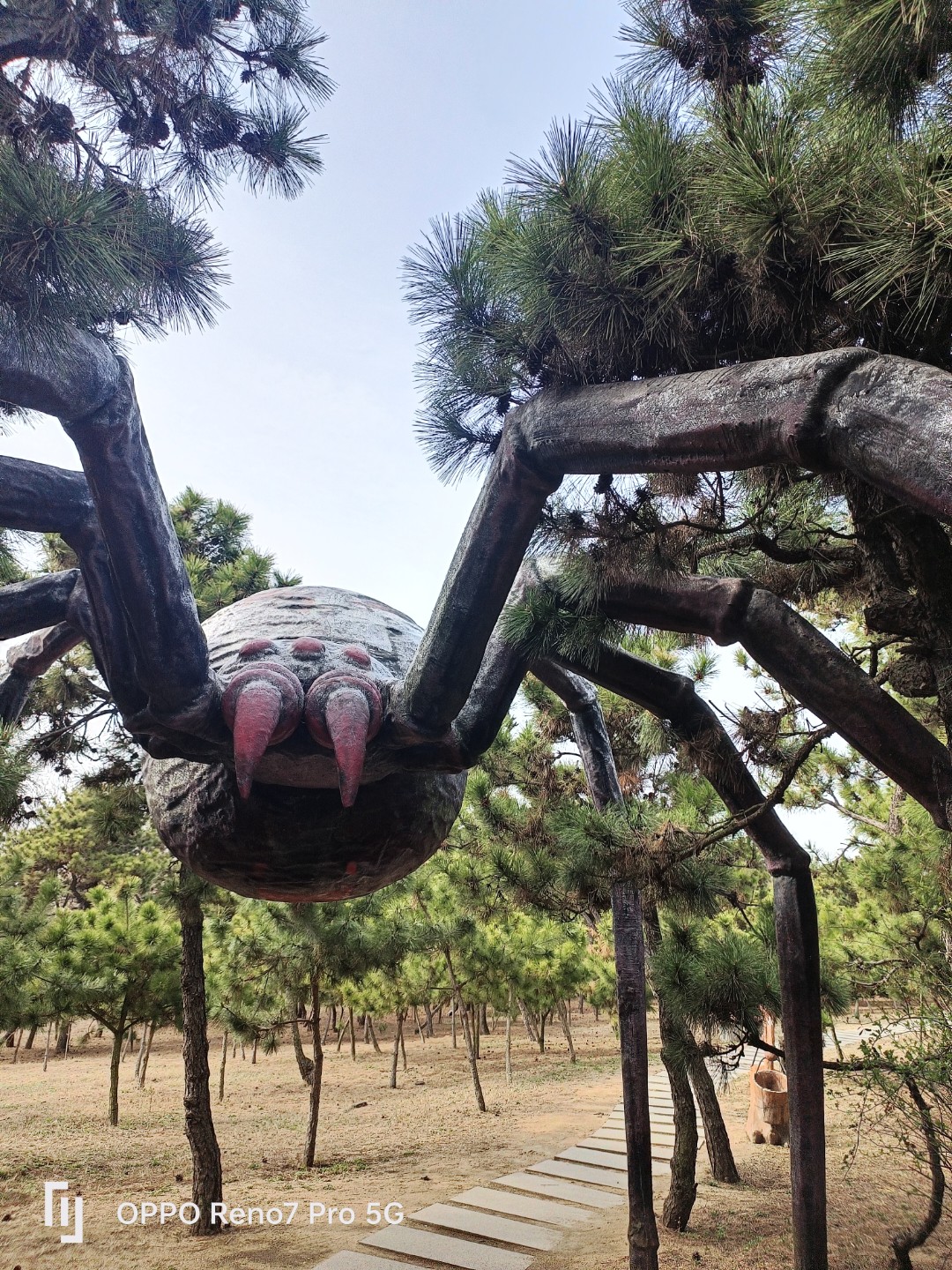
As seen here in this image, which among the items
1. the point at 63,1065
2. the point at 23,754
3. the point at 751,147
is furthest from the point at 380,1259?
the point at 63,1065

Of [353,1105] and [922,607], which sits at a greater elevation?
[922,607]

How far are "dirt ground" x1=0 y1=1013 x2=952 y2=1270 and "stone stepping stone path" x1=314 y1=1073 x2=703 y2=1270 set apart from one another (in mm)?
336

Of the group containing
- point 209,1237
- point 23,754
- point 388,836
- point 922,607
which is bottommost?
point 209,1237

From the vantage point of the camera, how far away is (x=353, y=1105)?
619 inches

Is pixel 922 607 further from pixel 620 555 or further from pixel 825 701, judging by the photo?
pixel 620 555

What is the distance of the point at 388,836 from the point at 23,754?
1.58 metres

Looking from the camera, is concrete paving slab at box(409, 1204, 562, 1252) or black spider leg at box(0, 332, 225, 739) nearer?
black spider leg at box(0, 332, 225, 739)

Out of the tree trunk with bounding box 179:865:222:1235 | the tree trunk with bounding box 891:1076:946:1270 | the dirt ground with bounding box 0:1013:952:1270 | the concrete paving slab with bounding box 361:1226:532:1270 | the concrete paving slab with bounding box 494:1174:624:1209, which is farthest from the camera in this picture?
the concrete paving slab with bounding box 494:1174:624:1209

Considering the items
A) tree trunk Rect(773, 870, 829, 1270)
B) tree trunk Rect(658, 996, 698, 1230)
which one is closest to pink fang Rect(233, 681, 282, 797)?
tree trunk Rect(773, 870, 829, 1270)

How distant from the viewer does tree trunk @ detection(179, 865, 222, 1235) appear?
7059 mm

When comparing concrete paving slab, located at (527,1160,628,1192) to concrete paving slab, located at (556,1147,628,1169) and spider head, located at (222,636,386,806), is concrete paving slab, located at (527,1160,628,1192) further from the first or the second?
spider head, located at (222,636,386,806)

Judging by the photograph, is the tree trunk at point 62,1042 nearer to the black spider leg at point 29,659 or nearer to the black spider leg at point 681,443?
the black spider leg at point 29,659

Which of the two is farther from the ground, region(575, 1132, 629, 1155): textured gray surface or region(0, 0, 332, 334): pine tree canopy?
region(0, 0, 332, 334): pine tree canopy

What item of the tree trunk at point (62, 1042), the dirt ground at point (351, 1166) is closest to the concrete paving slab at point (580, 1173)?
the dirt ground at point (351, 1166)
